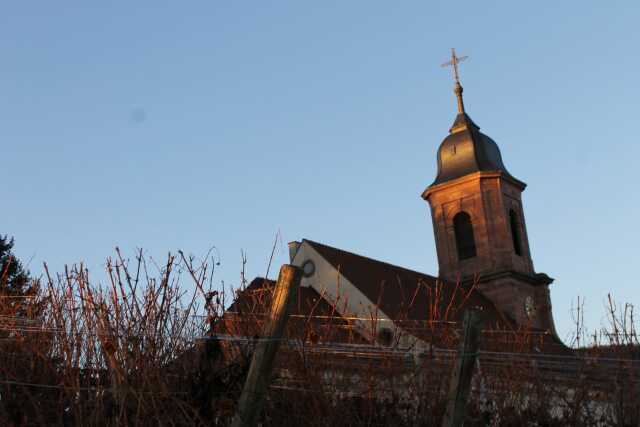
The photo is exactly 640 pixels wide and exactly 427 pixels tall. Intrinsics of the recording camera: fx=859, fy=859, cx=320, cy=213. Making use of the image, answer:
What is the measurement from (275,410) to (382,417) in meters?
1.04

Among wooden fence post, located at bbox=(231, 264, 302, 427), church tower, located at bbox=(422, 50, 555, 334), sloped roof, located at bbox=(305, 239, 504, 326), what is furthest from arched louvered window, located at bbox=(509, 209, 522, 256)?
wooden fence post, located at bbox=(231, 264, 302, 427)

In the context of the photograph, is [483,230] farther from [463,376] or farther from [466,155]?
[463,376]

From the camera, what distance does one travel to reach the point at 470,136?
35625mm

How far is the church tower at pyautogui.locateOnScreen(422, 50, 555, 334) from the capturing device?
109 feet

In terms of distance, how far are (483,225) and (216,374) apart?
28.4m

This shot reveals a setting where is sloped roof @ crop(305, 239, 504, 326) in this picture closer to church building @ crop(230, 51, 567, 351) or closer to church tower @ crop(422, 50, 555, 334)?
church building @ crop(230, 51, 567, 351)

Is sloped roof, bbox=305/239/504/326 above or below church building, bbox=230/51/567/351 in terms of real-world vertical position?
below

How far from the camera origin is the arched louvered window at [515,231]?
3497 cm

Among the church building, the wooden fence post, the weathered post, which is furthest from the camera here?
the church building

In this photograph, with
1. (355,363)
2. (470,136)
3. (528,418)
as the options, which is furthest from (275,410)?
(470,136)

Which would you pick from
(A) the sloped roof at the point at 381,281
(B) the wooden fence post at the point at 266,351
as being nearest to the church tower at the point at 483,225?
(A) the sloped roof at the point at 381,281

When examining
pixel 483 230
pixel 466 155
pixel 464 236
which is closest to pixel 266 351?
pixel 483 230

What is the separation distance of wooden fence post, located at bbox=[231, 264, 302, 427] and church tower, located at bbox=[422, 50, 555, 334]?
1079 inches

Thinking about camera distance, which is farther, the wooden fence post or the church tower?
the church tower
